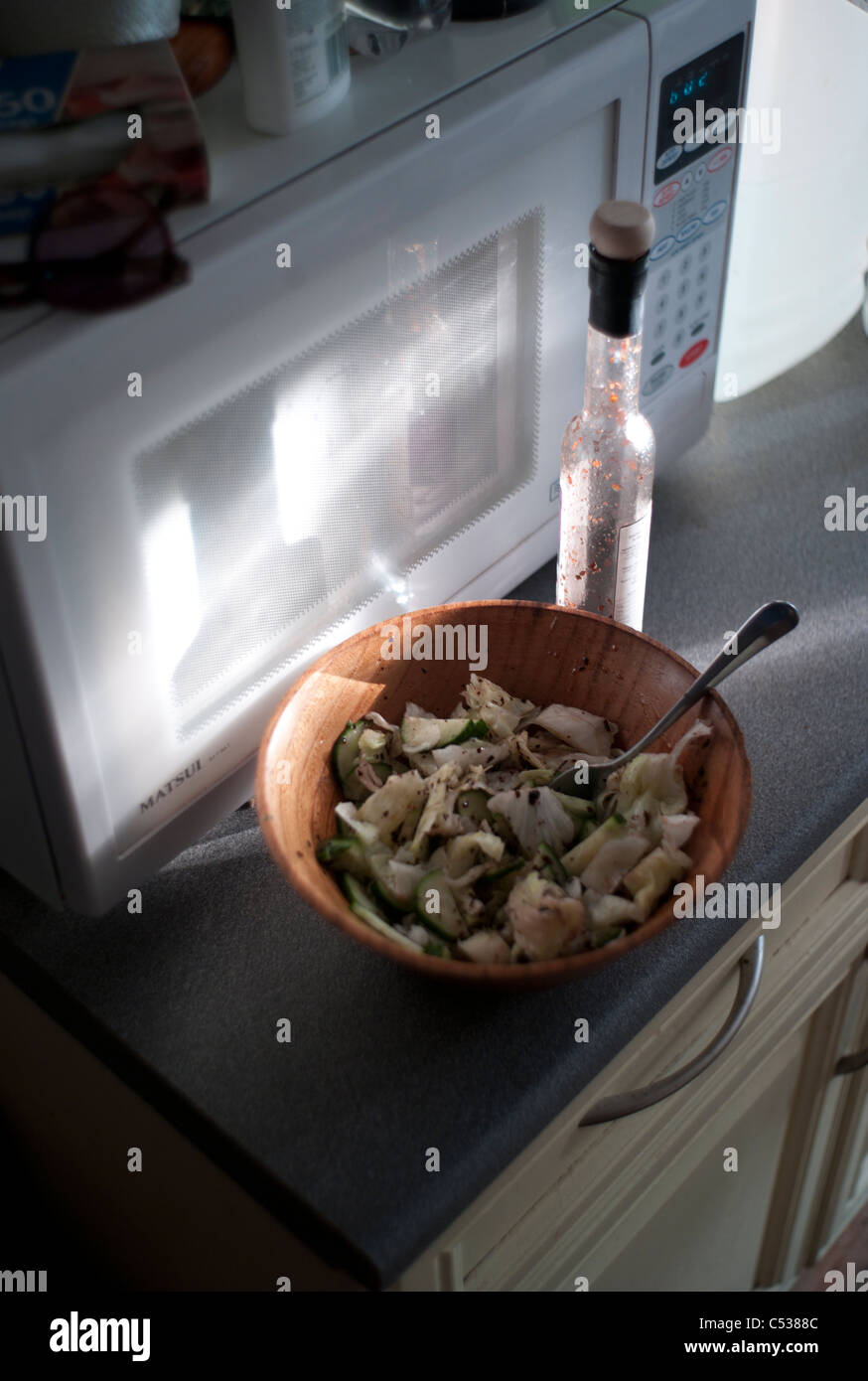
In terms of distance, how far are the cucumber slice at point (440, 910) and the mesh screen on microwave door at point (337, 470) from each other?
0.49 ft

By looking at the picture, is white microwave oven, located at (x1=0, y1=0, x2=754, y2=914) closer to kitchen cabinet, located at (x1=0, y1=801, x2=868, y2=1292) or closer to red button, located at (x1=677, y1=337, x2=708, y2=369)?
red button, located at (x1=677, y1=337, x2=708, y2=369)

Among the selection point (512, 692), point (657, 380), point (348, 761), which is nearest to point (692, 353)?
point (657, 380)

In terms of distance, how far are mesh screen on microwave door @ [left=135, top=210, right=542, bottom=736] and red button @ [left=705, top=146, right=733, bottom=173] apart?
17 cm

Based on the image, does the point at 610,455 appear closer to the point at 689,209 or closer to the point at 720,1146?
the point at 689,209

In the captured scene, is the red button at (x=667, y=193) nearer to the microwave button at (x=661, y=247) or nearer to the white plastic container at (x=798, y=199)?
the microwave button at (x=661, y=247)

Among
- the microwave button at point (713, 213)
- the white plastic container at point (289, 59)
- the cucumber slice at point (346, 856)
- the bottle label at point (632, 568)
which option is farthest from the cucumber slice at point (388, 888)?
the microwave button at point (713, 213)

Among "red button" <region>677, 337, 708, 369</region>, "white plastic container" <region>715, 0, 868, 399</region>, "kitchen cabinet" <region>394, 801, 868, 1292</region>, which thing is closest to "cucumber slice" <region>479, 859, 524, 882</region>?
"kitchen cabinet" <region>394, 801, 868, 1292</region>

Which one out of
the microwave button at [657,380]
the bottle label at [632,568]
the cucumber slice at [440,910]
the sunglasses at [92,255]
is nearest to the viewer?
the sunglasses at [92,255]

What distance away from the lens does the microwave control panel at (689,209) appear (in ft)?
2.53

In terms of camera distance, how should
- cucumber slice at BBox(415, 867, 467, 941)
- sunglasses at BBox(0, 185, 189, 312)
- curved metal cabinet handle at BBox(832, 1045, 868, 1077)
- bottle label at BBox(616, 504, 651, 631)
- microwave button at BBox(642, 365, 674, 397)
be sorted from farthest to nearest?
curved metal cabinet handle at BBox(832, 1045, 868, 1077) < microwave button at BBox(642, 365, 674, 397) < bottle label at BBox(616, 504, 651, 631) < cucumber slice at BBox(415, 867, 467, 941) < sunglasses at BBox(0, 185, 189, 312)

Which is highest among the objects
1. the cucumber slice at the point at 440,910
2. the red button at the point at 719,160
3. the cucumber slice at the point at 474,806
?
the red button at the point at 719,160

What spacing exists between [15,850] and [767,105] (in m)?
0.74

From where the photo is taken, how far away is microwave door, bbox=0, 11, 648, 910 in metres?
0.54

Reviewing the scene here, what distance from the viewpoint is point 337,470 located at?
0.67 m
